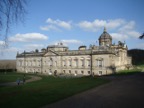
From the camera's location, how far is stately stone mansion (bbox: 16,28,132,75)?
5472cm

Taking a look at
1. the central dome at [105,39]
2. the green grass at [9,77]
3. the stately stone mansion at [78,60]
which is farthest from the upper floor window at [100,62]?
the green grass at [9,77]

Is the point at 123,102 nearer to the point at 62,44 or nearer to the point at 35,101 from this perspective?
the point at 35,101

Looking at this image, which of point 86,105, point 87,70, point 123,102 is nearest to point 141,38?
point 123,102

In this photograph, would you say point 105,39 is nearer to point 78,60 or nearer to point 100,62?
point 78,60

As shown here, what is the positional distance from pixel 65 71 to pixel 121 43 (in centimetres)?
2402

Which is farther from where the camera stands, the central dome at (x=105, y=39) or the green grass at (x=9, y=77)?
the central dome at (x=105, y=39)

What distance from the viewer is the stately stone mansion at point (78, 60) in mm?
54719

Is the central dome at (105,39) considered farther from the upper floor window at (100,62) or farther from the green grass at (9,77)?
the green grass at (9,77)

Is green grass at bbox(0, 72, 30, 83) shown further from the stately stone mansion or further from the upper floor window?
the upper floor window

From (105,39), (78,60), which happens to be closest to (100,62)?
(78,60)

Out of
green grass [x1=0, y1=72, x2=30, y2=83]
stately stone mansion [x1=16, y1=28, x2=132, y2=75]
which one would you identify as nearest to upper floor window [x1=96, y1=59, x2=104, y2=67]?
stately stone mansion [x1=16, y1=28, x2=132, y2=75]

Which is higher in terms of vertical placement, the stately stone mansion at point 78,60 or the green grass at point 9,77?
the stately stone mansion at point 78,60

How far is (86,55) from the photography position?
57.0 m

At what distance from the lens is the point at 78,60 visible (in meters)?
58.2
